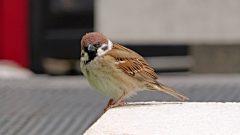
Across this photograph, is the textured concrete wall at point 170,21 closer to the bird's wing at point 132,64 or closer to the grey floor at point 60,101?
the grey floor at point 60,101

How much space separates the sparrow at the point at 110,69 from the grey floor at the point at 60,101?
31 cm

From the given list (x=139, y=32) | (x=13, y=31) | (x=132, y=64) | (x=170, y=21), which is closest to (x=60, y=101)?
(x=132, y=64)

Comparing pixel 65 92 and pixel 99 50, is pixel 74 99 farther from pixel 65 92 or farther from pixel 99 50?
pixel 99 50

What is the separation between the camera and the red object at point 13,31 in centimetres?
721

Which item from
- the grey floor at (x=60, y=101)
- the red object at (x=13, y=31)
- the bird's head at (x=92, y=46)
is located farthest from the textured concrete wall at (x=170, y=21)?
the bird's head at (x=92, y=46)

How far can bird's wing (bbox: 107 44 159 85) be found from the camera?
2.49 meters

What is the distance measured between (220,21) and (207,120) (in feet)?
14.6

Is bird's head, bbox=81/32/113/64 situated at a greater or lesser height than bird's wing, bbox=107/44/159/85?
greater

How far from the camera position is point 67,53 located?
255 inches

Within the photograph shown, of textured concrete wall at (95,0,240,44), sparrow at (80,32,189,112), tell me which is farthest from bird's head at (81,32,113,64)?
textured concrete wall at (95,0,240,44)

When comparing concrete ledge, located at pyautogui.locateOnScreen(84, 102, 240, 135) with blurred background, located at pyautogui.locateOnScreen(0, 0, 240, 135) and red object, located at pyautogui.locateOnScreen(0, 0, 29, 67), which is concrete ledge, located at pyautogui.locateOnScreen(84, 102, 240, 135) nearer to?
blurred background, located at pyautogui.locateOnScreen(0, 0, 240, 135)

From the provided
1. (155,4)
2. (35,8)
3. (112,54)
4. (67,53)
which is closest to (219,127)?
(112,54)

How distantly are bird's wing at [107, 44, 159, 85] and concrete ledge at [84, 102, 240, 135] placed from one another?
0.66 ft

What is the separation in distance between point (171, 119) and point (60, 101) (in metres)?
1.42
